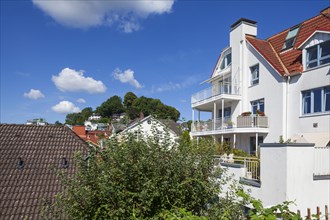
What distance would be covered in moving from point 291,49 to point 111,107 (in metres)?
116

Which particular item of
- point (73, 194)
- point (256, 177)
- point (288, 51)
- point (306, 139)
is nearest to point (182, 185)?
point (73, 194)

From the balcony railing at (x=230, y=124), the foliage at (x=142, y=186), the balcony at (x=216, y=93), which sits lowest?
the foliage at (x=142, y=186)

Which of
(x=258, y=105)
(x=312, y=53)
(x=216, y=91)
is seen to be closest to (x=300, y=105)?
(x=312, y=53)

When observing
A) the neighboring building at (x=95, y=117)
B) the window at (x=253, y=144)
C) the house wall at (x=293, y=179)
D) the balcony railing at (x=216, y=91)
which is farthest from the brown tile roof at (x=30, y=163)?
the neighboring building at (x=95, y=117)

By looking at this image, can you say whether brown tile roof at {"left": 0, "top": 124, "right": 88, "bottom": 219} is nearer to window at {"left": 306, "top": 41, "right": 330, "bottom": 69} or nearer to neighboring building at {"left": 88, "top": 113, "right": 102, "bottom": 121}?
window at {"left": 306, "top": 41, "right": 330, "bottom": 69}

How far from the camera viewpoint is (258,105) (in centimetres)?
2134

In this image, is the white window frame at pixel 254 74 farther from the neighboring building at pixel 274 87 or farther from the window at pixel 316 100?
the window at pixel 316 100

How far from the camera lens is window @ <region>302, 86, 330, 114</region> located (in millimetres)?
15781

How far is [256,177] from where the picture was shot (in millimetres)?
11516

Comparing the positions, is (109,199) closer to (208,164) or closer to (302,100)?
(208,164)

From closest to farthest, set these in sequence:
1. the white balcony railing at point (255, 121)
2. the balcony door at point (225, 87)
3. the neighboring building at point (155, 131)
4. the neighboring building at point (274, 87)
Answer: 1. the neighboring building at point (155, 131)
2. the neighboring building at point (274, 87)
3. the white balcony railing at point (255, 121)
4. the balcony door at point (225, 87)

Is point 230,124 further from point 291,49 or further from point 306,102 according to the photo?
point 291,49

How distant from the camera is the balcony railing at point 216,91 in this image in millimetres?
23594

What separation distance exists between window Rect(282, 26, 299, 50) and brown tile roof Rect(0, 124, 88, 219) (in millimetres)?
19198
